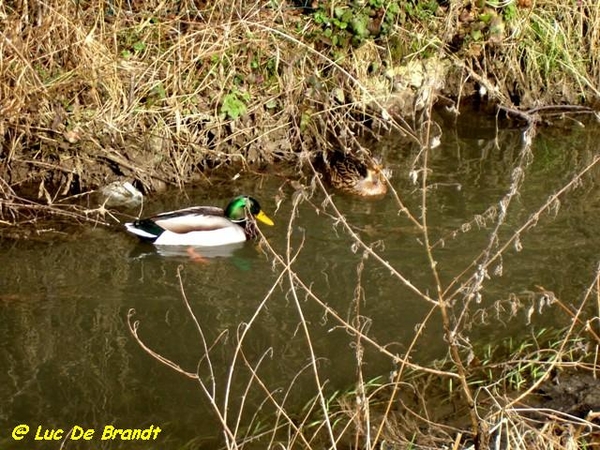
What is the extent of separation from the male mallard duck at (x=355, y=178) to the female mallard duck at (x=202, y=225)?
0.92 meters

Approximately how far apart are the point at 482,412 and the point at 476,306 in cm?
112

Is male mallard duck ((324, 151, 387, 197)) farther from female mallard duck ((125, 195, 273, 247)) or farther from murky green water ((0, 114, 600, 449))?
female mallard duck ((125, 195, 273, 247))

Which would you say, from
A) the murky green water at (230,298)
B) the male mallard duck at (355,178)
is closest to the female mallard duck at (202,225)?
the murky green water at (230,298)

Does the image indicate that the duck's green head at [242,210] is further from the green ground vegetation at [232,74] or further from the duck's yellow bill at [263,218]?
the green ground vegetation at [232,74]

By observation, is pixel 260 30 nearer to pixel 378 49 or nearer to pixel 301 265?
pixel 378 49

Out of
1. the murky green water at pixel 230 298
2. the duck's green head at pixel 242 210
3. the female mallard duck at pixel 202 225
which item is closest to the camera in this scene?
the murky green water at pixel 230 298

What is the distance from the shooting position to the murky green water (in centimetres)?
500

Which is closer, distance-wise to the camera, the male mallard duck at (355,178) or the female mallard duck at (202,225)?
the female mallard duck at (202,225)

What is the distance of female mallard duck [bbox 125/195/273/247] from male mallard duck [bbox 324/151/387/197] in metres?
0.92

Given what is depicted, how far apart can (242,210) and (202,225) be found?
1.27 feet

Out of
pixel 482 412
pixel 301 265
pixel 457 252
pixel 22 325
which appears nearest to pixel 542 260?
pixel 457 252

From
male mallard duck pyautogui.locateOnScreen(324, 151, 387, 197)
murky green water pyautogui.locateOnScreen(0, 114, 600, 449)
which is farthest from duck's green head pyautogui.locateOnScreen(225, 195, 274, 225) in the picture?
male mallard duck pyautogui.locateOnScreen(324, 151, 387, 197)

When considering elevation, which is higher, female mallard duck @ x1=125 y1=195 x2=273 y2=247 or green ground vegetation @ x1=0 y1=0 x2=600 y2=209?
green ground vegetation @ x1=0 y1=0 x2=600 y2=209

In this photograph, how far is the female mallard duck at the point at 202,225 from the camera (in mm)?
6891
